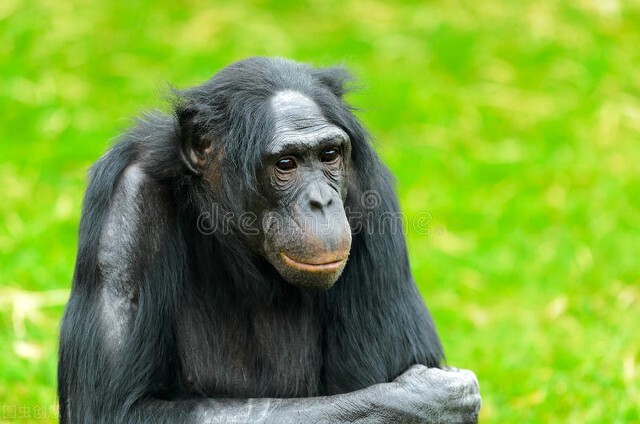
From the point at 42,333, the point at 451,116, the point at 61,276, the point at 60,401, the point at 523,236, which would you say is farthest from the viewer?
the point at 451,116

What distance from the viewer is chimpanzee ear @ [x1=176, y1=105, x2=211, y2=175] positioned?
20.7ft

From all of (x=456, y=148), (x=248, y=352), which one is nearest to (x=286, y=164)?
(x=248, y=352)

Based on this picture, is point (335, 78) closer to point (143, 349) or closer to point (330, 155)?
point (330, 155)

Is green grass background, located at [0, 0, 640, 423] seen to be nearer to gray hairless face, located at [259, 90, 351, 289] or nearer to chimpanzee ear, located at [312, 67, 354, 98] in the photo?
chimpanzee ear, located at [312, 67, 354, 98]

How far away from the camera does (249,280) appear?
637 centimetres

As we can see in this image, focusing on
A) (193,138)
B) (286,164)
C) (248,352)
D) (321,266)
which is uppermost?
(193,138)

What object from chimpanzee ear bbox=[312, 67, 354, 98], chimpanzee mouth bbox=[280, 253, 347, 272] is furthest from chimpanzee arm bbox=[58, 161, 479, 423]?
chimpanzee ear bbox=[312, 67, 354, 98]

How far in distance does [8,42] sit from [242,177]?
886 centimetres

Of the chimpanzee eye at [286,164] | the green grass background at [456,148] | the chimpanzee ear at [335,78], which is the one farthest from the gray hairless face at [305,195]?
the green grass background at [456,148]

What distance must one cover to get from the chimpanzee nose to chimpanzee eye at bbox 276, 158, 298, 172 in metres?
0.24

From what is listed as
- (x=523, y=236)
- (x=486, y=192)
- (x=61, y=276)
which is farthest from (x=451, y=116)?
(x=61, y=276)

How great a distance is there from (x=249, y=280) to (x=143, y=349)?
2.68ft

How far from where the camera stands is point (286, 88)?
6270 mm

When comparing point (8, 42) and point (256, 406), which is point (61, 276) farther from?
point (8, 42)
